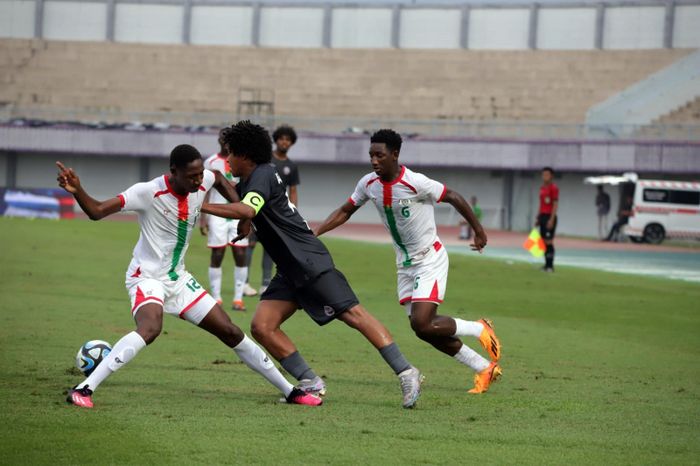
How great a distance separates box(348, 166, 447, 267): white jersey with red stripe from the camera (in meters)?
10.1

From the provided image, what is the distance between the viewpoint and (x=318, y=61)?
210 feet

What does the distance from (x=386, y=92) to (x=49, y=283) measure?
41894mm

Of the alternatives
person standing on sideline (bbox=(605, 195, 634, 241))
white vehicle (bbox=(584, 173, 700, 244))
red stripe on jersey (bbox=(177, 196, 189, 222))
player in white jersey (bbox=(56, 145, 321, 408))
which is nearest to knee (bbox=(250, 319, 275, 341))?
player in white jersey (bbox=(56, 145, 321, 408))

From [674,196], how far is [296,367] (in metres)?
37.4

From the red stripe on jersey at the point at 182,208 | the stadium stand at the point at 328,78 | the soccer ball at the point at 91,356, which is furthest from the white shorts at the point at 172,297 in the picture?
the stadium stand at the point at 328,78

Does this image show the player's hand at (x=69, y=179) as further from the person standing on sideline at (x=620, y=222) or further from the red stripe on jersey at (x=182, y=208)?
the person standing on sideline at (x=620, y=222)

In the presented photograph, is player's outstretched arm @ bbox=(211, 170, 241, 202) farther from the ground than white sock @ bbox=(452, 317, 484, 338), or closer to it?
farther from the ground

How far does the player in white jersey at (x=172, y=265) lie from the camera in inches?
358

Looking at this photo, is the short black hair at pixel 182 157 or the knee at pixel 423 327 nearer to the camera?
the short black hair at pixel 182 157

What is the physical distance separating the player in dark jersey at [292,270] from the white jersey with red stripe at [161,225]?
45cm

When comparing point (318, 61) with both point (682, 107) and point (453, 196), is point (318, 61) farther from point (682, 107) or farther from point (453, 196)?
point (453, 196)

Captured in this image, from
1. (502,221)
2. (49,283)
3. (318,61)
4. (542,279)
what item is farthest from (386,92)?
(49,283)

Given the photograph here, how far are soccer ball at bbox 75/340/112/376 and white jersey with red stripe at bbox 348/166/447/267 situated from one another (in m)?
2.42

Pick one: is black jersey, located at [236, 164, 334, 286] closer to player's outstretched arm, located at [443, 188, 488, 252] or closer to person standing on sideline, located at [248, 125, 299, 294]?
player's outstretched arm, located at [443, 188, 488, 252]
